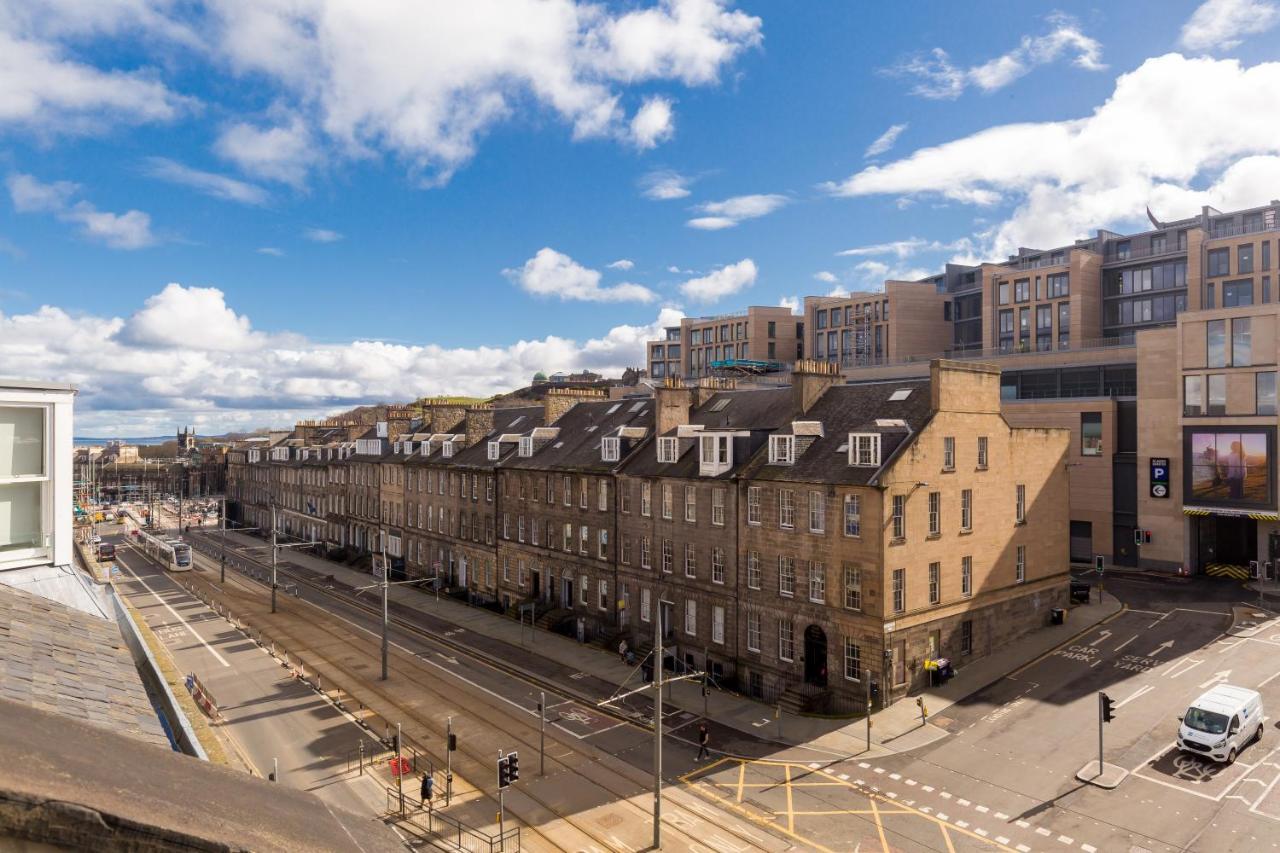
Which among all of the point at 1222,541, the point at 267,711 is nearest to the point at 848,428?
the point at 267,711

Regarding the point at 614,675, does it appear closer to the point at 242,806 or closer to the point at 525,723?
the point at 525,723

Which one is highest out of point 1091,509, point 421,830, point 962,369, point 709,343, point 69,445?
point 709,343

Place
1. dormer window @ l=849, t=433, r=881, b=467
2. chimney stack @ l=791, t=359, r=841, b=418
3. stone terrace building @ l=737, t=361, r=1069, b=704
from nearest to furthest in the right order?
stone terrace building @ l=737, t=361, r=1069, b=704, dormer window @ l=849, t=433, r=881, b=467, chimney stack @ l=791, t=359, r=841, b=418

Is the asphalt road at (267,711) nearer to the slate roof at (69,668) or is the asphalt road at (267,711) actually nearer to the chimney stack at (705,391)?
the slate roof at (69,668)

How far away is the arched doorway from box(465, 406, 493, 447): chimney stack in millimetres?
40573

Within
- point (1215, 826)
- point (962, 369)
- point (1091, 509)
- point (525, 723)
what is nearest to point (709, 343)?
point (1091, 509)

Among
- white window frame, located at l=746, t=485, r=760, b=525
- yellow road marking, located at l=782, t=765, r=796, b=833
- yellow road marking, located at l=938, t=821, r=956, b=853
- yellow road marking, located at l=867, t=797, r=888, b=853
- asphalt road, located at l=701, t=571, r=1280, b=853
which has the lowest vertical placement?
yellow road marking, located at l=782, t=765, r=796, b=833

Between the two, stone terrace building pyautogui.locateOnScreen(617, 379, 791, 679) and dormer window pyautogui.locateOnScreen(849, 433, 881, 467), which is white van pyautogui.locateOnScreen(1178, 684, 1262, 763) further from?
stone terrace building pyautogui.locateOnScreen(617, 379, 791, 679)

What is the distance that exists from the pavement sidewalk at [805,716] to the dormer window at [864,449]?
11380 millimetres

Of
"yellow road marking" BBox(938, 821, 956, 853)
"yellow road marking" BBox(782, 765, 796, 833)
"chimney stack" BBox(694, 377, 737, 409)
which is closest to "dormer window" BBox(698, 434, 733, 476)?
"chimney stack" BBox(694, 377, 737, 409)

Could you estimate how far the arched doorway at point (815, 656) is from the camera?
3696cm

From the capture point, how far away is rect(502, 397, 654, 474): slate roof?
5347 centimetres

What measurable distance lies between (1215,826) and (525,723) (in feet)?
85.6

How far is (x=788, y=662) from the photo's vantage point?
3803cm
